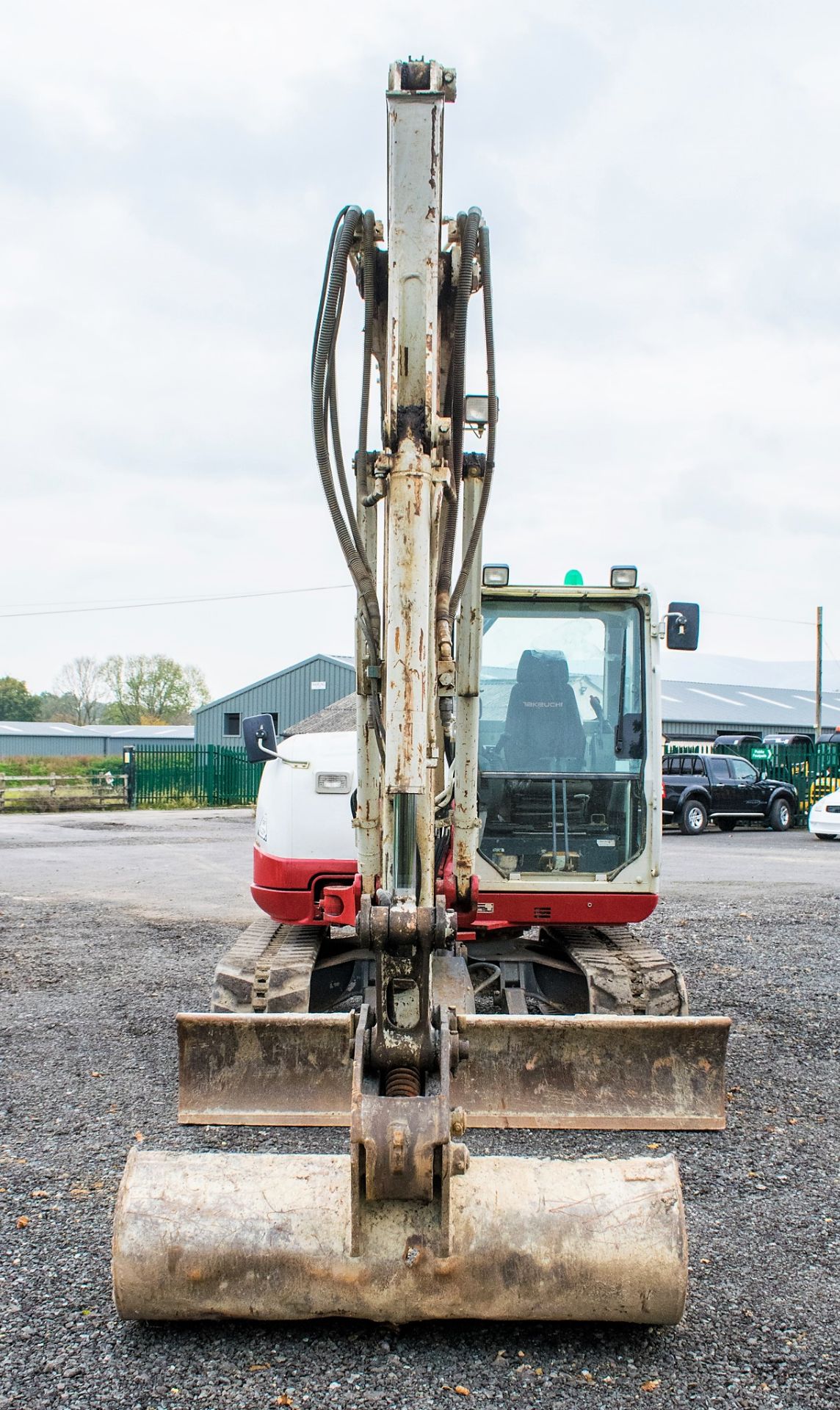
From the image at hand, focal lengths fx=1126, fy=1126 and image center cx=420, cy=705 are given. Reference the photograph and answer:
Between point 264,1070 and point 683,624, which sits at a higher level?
point 683,624

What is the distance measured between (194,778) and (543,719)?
2650cm

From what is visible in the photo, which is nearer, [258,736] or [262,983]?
[262,983]

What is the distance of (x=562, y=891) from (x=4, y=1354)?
349cm

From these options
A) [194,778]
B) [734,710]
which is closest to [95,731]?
[194,778]

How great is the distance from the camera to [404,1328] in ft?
9.95

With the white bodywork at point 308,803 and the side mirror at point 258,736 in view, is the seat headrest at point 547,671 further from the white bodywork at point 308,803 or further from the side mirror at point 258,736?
the side mirror at point 258,736

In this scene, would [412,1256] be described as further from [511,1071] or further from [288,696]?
[288,696]

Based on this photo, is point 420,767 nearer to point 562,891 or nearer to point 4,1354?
point 4,1354

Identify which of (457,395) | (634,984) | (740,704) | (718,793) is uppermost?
(457,395)

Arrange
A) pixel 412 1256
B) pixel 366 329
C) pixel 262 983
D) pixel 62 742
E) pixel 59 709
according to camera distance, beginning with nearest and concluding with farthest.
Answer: pixel 412 1256 < pixel 366 329 < pixel 262 983 < pixel 62 742 < pixel 59 709

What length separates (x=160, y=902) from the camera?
11.6 meters

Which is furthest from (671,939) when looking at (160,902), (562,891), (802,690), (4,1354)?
(802,690)

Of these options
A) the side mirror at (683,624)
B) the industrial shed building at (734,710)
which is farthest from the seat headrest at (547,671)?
the industrial shed building at (734,710)

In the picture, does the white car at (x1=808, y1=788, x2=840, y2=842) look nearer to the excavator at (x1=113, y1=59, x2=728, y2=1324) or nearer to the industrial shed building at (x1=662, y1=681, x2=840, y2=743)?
the industrial shed building at (x1=662, y1=681, x2=840, y2=743)
